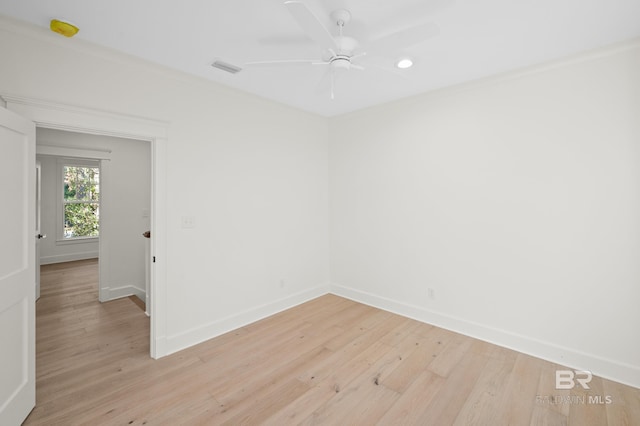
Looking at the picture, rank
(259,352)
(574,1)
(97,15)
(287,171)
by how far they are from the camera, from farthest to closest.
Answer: (287,171)
(259,352)
(97,15)
(574,1)

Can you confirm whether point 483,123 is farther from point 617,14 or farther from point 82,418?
point 82,418

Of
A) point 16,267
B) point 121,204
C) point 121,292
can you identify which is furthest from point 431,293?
point 121,204

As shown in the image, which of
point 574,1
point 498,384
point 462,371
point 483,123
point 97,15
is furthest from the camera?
point 483,123

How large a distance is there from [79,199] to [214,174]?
627cm

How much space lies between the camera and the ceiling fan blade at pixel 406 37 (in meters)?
1.64

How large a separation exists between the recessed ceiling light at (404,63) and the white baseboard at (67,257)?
8.28 metres

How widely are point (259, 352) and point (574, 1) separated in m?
3.60

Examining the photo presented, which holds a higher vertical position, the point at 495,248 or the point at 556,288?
the point at 495,248

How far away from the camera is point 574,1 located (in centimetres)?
183

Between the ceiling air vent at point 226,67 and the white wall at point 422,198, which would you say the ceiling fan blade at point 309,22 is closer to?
the ceiling air vent at point 226,67

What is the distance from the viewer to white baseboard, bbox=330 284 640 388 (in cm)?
238

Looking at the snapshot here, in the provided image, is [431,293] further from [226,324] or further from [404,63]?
[404,63]

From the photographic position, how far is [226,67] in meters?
2.73

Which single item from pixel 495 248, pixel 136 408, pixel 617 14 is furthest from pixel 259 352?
pixel 617 14
